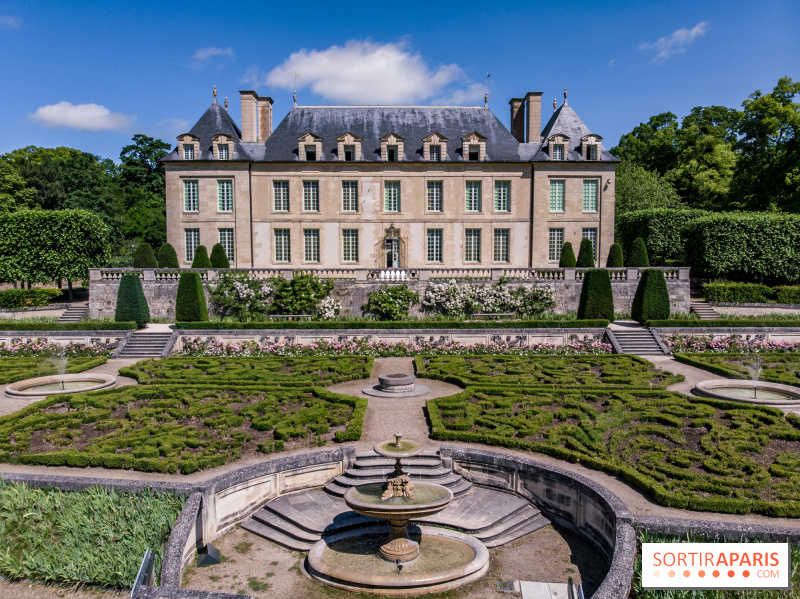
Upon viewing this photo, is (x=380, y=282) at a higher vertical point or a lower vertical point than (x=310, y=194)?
lower

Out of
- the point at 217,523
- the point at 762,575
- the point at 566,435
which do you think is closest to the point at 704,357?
the point at 566,435

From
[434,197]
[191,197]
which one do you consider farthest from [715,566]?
[191,197]

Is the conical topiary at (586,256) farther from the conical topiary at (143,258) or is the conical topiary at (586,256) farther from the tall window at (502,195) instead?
the conical topiary at (143,258)

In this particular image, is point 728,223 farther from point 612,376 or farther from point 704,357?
point 612,376

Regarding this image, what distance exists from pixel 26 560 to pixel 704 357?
20835 millimetres

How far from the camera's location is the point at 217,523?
9883mm

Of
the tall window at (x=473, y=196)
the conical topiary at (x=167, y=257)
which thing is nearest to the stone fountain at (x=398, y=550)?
the conical topiary at (x=167, y=257)

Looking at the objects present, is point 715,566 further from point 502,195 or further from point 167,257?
point 502,195

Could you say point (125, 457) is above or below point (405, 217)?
below

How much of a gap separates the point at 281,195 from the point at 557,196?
1643cm

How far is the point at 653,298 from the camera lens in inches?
989

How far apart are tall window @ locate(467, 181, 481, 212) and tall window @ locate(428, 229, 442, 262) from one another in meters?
2.38

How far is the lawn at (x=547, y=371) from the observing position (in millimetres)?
17469

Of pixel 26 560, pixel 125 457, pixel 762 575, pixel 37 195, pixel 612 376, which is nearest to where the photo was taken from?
pixel 762 575
